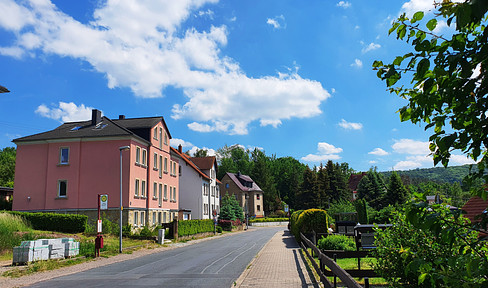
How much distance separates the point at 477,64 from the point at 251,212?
92927 mm

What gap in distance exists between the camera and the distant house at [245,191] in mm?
87875

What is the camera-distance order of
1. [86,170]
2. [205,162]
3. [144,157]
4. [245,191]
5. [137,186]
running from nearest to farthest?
[86,170] < [137,186] < [144,157] < [205,162] < [245,191]

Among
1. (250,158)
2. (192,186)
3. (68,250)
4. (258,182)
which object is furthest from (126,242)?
(250,158)

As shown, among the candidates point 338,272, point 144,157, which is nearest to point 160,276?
point 338,272

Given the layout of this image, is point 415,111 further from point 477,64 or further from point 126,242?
point 126,242

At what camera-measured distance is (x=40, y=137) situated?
36.4 meters

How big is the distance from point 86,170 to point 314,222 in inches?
860

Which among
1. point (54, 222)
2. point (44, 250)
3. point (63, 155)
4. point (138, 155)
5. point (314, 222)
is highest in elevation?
point (63, 155)

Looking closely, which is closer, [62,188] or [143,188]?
[62,188]

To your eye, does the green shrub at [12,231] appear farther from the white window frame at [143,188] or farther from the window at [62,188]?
the white window frame at [143,188]

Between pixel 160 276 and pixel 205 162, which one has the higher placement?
pixel 205 162

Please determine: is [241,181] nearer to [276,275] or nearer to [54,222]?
[54,222]

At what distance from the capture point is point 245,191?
8906cm

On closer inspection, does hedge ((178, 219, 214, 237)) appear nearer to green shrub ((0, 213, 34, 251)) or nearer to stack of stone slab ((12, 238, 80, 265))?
green shrub ((0, 213, 34, 251))
